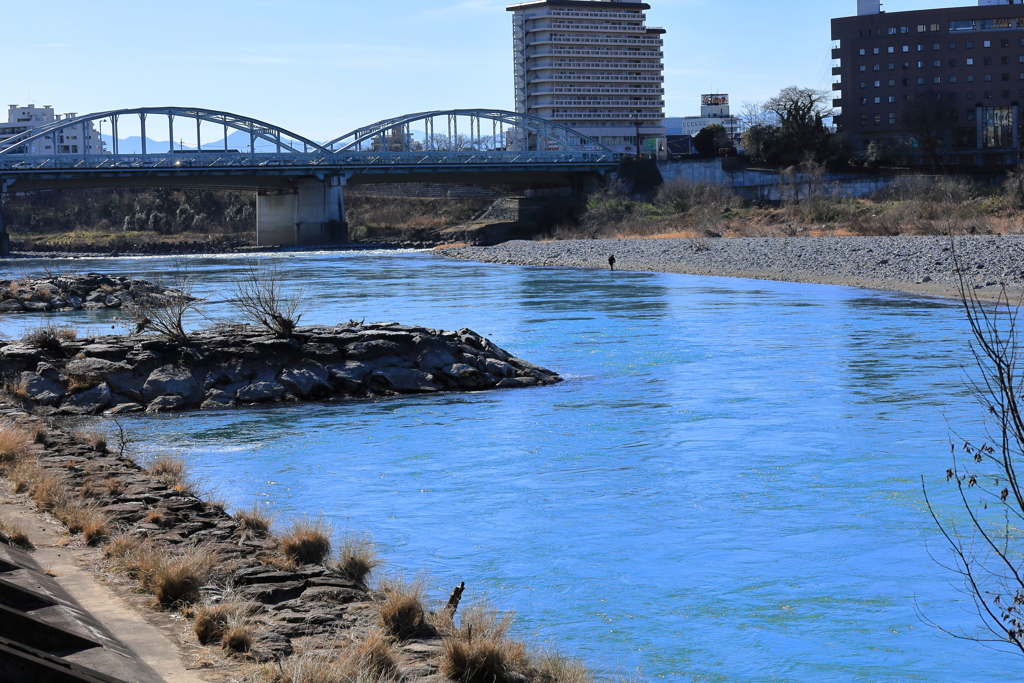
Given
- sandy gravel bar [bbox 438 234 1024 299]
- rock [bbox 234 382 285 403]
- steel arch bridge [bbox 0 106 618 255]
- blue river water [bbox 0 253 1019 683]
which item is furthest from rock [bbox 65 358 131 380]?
steel arch bridge [bbox 0 106 618 255]

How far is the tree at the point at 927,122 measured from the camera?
111375 millimetres

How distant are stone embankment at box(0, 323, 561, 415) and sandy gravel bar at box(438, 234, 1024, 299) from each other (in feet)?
61.0

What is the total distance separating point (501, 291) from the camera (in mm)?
46875

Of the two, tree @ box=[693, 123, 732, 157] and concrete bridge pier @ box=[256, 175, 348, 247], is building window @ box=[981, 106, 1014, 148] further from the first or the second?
concrete bridge pier @ box=[256, 175, 348, 247]

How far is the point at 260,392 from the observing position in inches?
802

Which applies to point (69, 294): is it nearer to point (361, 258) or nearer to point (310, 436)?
point (310, 436)

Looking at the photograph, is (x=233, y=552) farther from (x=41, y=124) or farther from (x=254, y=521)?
(x=41, y=124)

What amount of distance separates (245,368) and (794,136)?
312ft

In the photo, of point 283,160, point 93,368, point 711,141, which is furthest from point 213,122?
point 93,368

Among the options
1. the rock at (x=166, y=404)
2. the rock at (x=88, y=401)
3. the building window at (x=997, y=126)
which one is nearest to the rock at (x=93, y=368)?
the rock at (x=88, y=401)

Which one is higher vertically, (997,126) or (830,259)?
(997,126)

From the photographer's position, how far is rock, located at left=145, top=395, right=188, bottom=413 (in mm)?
19688

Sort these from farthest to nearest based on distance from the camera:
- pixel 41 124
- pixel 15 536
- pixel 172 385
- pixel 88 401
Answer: pixel 41 124
pixel 172 385
pixel 88 401
pixel 15 536

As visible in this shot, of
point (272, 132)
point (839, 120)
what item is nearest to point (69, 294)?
point (272, 132)
